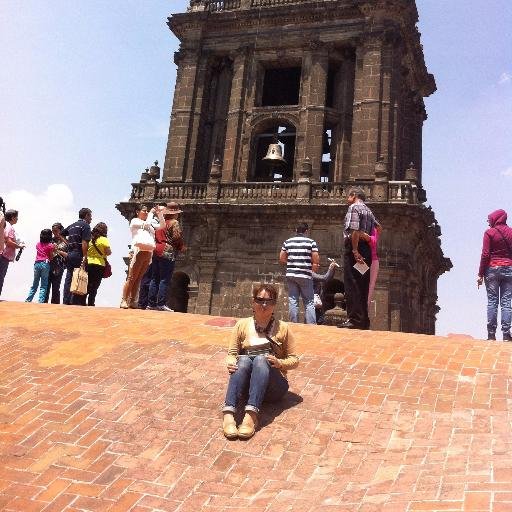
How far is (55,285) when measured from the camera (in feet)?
39.1

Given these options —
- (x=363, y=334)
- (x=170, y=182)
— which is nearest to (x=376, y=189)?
(x=170, y=182)

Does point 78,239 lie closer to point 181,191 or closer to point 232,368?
point 232,368

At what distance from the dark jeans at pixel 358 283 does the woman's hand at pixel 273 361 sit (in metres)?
3.34

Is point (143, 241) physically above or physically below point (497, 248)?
below

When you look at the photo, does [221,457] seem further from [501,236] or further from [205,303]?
[205,303]

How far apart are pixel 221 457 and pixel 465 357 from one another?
347 cm

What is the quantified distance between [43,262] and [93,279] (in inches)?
53.1

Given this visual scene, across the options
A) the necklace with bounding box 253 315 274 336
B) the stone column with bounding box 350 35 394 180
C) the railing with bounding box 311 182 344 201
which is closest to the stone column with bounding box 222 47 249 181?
the railing with bounding box 311 182 344 201

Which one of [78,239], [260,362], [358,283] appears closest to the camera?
[260,362]

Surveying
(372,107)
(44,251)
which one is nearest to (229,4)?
(372,107)

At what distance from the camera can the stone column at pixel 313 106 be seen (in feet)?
73.8

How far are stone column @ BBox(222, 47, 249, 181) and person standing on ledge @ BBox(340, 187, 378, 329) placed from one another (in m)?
15.3

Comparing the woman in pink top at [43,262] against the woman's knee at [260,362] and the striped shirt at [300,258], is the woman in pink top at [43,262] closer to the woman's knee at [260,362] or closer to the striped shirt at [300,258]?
the striped shirt at [300,258]

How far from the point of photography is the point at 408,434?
4918 millimetres
